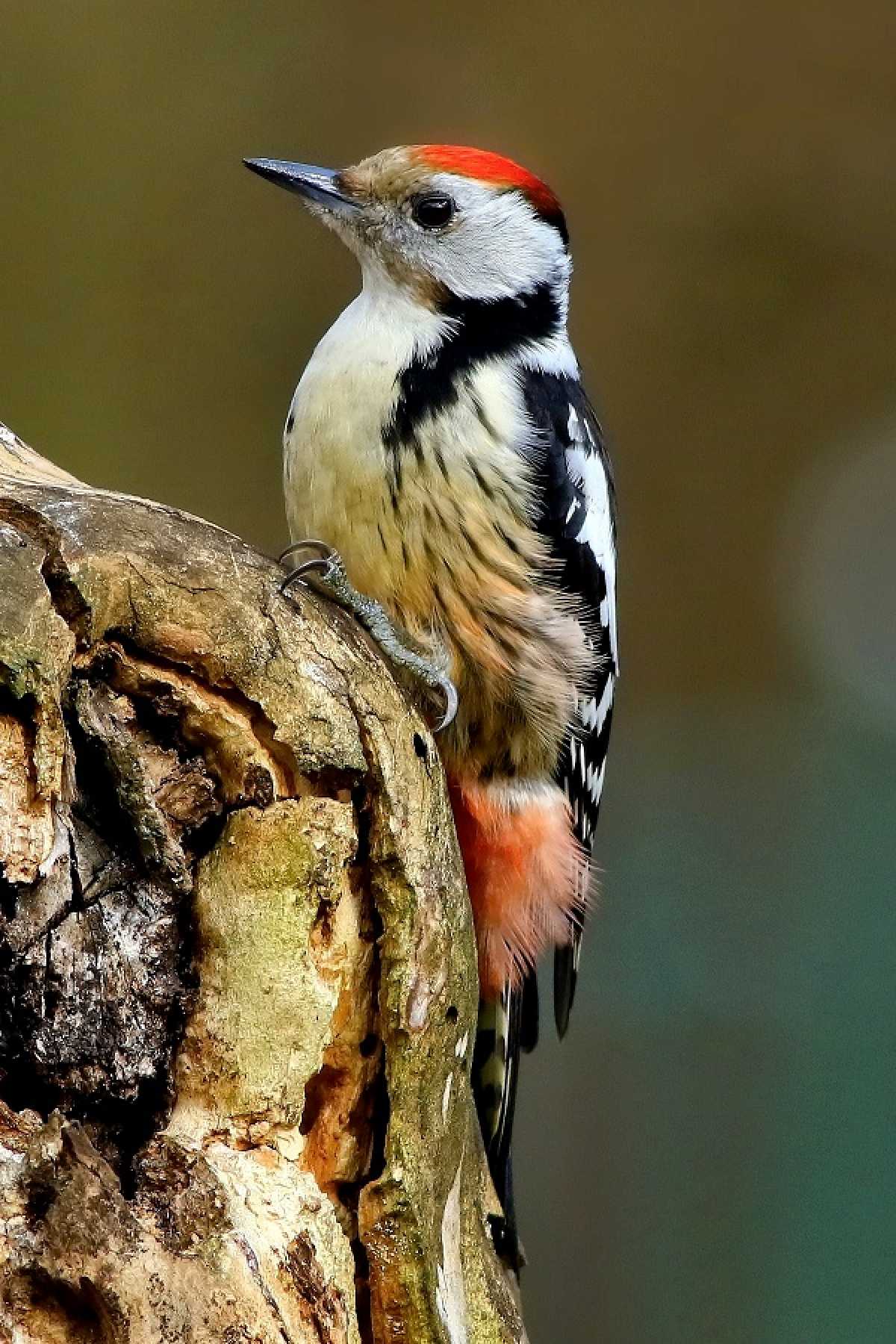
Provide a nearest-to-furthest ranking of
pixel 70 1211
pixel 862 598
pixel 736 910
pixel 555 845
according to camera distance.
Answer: pixel 70 1211
pixel 555 845
pixel 736 910
pixel 862 598

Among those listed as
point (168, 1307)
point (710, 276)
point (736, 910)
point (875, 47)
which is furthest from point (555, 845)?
point (875, 47)

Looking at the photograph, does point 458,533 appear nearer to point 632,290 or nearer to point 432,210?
point 432,210

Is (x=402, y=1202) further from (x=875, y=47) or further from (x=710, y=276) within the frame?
(x=875, y=47)

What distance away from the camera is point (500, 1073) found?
1883 millimetres

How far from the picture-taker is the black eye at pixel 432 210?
6.95ft

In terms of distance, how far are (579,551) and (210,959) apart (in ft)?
2.93

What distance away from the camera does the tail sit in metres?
1.81

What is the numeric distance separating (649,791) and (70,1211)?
116 inches

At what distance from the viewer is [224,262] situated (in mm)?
4242

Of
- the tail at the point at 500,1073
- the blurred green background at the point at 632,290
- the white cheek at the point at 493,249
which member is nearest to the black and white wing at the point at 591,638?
the tail at the point at 500,1073

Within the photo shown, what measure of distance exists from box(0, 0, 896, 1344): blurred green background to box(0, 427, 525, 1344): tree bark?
8.37 ft

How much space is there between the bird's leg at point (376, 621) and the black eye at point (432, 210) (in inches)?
23.1

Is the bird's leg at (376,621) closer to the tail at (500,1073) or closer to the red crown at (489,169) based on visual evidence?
the tail at (500,1073)

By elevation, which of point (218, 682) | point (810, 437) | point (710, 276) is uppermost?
point (710, 276)
